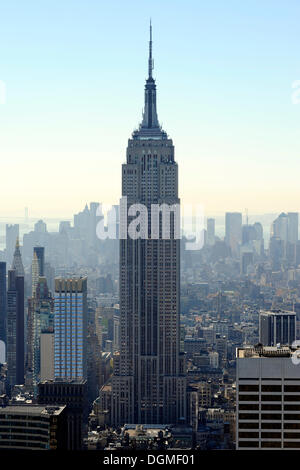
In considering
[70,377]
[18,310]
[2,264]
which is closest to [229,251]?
[2,264]

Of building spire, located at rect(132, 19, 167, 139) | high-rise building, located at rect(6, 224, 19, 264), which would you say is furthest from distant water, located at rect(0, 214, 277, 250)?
building spire, located at rect(132, 19, 167, 139)

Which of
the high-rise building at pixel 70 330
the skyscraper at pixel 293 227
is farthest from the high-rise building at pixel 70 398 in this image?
the skyscraper at pixel 293 227

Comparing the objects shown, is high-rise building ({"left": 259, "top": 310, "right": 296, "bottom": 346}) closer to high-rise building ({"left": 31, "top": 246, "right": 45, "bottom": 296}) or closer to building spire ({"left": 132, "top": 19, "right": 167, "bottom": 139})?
high-rise building ({"left": 31, "top": 246, "right": 45, "bottom": 296})

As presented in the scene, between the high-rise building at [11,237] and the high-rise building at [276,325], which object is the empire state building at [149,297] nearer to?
the high-rise building at [276,325]

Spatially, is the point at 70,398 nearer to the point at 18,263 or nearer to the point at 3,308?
the point at 18,263

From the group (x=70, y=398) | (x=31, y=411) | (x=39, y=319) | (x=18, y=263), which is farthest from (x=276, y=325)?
(x=39, y=319)
